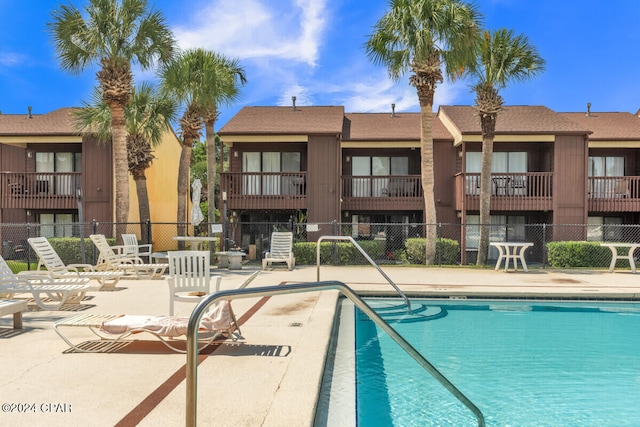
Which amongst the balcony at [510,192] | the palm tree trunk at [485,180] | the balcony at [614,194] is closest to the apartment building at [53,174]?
the balcony at [510,192]

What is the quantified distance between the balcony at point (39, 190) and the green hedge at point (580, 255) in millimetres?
21150

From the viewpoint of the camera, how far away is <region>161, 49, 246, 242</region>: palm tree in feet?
59.3

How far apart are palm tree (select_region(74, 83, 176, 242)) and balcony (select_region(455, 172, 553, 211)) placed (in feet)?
44.6

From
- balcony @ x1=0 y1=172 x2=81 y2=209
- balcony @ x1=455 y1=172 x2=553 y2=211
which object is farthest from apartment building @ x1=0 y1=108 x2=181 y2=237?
balcony @ x1=455 y1=172 x2=553 y2=211

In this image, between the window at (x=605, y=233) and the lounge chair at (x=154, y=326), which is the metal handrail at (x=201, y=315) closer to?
the lounge chair at (x=154, y=326)

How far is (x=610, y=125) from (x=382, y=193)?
483 inches

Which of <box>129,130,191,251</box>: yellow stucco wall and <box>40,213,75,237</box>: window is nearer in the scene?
<box>40,213,75,237</box>: window

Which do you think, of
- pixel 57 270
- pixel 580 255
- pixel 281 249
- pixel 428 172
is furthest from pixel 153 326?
pixel 580 255

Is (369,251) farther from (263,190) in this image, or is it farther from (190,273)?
(190,273)

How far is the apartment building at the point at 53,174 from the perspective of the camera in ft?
71.8

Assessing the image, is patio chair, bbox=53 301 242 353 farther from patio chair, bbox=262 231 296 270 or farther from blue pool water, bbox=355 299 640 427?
patio chair, bbox=262 231 296 270

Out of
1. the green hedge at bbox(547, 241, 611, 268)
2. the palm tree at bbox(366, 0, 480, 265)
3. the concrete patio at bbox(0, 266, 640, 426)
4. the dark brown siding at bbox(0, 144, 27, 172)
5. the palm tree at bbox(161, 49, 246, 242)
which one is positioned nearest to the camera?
the concrete patio at bbox(0, 266, 640, 426)

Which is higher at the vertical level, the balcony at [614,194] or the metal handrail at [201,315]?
the balcony at [614,194]

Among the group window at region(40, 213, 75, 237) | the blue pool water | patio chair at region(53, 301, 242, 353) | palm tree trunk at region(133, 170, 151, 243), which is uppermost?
A: palm tree trunk at region(133, 170, 151, 243)
